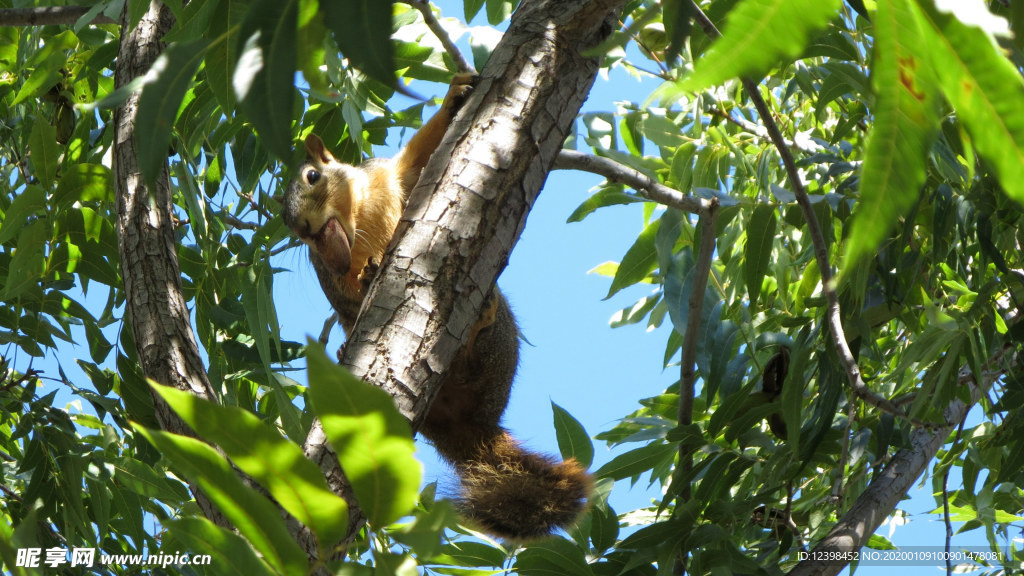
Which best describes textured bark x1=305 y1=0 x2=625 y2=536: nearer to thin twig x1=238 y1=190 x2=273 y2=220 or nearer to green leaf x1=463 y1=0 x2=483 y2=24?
green leaf x1=463 y1=0 x2=483 y2=24

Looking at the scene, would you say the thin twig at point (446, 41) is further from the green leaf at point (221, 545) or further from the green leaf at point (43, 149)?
the green leaf at point (221, 545)

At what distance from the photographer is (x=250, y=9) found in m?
0.52

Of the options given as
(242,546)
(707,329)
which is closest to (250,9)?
(242,546)

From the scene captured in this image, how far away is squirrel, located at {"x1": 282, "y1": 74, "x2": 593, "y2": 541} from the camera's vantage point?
1817 millimetres

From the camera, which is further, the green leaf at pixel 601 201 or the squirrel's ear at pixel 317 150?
the squirrel's ear at pixel 317 150

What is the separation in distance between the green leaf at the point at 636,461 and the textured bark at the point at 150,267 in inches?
32.0

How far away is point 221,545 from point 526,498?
124 centimetres

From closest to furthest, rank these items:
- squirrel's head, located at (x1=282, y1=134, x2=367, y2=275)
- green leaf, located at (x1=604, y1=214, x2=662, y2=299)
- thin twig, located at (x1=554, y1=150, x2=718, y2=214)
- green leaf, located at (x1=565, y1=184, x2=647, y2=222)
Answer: thin twig, located at (x1=554, y1=150, x2=718, y2=214) < green leaf, located at (x1=565, y1=184, x2=647, y2=222) < green leaf, located at (x1=604, y1=214, x2=662, y2=299) < squirrel's head, located at (x1=282, y1=134, x2=367, y2=275)

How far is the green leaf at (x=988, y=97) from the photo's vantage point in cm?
41

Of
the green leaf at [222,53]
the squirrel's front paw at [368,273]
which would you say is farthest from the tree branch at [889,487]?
the green leaf at [222,53]

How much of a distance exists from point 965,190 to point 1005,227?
96mm

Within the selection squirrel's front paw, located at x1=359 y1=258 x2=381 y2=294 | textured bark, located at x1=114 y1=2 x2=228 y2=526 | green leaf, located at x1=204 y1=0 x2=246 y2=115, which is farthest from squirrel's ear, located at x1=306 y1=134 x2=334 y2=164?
green leaf, located at x1=204 y1=0 x2=246 y2=115

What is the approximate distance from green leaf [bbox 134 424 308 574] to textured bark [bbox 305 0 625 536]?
485 millimetres

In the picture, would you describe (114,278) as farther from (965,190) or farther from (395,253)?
(965,190)
